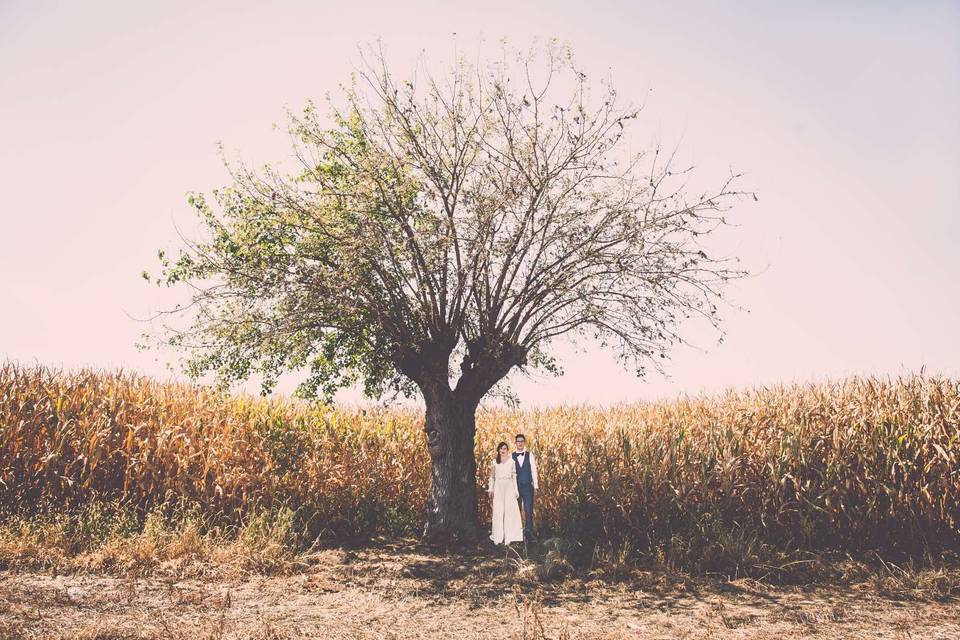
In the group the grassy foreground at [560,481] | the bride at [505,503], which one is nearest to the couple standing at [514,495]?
the bride at [505,503]

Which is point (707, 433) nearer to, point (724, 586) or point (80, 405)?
point (724, 586)

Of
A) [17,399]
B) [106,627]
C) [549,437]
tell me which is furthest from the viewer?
[549,437]

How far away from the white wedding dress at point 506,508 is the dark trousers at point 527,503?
4.0 inches

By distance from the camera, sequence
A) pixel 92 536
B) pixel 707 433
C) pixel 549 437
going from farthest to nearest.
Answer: pixel 549 437 < pixel 707 433 < pixel 92 536

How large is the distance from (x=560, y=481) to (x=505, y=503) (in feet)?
5.60

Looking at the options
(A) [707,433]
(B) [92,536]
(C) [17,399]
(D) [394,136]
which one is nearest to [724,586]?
(A) [707,433]

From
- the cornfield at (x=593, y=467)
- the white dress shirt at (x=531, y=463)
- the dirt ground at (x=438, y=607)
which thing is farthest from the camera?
the white dress shirt at (x=531, y=463)

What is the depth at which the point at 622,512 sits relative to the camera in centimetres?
1198

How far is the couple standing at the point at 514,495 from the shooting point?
39.8 ft

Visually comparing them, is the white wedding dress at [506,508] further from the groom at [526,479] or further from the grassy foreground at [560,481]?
the grassy foreground at [560,481]

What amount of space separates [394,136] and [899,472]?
1186 centimetres

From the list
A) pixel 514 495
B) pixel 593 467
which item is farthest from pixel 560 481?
pixel 514 495

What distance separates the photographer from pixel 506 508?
12219 millimetres

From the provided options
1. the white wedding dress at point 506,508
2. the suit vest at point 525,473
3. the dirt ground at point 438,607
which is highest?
the suit vest at point 525,473
